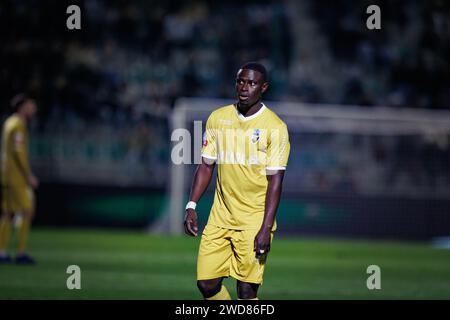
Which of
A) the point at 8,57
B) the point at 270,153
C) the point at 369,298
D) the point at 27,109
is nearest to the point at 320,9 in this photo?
the point at 8,57

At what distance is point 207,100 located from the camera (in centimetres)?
2208

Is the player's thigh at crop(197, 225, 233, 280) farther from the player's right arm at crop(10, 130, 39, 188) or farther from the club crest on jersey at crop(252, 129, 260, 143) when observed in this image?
the player's right arm at crop(10, 130, 39, 188)

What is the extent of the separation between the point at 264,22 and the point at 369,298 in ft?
51.2

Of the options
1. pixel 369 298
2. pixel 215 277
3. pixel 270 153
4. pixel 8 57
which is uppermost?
pixel 8 57

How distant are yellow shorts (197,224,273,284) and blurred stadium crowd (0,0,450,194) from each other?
13.9 m

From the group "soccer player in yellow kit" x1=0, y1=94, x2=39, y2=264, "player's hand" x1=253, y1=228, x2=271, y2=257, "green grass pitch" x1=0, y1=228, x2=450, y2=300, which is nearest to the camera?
"player's hand" x1=253, y1=228, x2=271, y2=257

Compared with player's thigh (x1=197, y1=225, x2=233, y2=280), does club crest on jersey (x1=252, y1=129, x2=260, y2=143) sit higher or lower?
higher

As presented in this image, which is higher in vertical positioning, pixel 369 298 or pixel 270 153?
pixel 270 153

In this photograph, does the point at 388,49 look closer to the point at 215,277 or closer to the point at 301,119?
the point at 301,119

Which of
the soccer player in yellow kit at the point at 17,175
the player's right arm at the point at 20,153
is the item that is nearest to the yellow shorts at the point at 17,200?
the soccer player in yellow kit at the point at 17,175

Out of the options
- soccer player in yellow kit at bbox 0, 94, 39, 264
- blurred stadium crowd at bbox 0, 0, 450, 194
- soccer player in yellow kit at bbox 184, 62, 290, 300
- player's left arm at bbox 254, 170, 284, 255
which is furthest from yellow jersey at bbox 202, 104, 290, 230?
blurred stadium crowd at bbox 0, 0, 450, 194

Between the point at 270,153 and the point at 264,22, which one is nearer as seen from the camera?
the point at 270,153

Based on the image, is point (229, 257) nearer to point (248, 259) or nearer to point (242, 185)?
point (248, 259)

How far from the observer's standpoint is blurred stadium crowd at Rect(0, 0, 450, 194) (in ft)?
70.3
